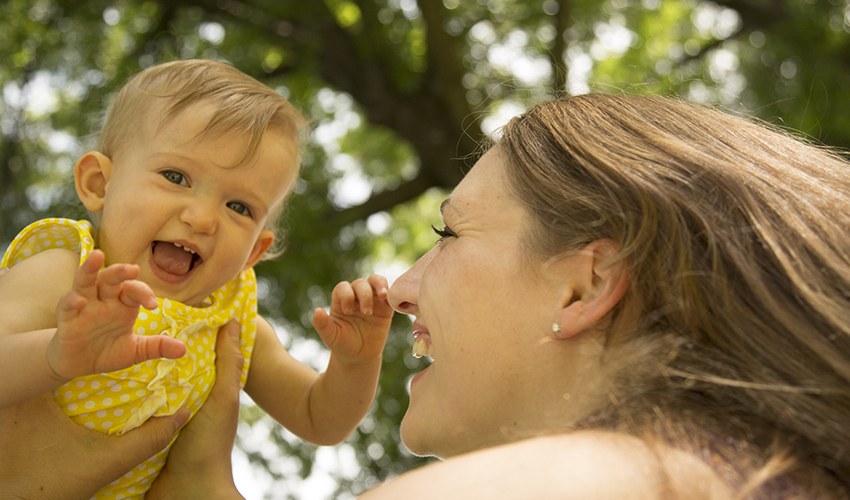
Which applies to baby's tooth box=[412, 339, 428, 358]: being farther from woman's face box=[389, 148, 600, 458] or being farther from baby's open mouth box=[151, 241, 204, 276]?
baby's open mouth box=[151, 241, 204, 276]

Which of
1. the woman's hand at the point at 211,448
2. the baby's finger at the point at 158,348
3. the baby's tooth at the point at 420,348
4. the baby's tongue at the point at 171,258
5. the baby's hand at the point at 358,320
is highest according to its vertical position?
the baby's finger at the point at 158,348

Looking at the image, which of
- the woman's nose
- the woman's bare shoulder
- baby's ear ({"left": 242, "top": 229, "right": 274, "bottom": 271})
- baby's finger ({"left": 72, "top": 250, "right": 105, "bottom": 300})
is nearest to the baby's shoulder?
baby's finger ({"left": 72, "top": 250, "right": 105, "bottom": 300})

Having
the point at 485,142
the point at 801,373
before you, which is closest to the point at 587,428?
the point at 801,373

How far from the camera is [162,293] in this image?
68.7 inches

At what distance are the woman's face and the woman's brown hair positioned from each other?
0.07 m

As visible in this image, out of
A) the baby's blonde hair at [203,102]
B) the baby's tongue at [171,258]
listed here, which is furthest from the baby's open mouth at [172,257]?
the baby's blonde hair at [203,102]

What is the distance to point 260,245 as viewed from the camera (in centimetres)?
212

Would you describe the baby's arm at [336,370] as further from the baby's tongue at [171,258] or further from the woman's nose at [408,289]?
the baby's tongue at [171,258]

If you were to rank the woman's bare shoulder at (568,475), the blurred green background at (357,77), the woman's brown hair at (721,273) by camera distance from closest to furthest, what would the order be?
1. the woman's bare shoulder at (568,475)
2. the woman's brown hair at (721,273)
3. the blurred green background at (357,77)

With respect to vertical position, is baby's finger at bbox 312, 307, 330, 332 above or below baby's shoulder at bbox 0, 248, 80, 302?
below

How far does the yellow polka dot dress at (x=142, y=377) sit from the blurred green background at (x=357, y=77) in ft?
8.93

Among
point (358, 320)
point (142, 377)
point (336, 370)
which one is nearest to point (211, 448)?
point (142, 377)

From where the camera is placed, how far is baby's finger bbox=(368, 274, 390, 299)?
6.47 feet

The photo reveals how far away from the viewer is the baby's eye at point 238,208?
73.3 inches
